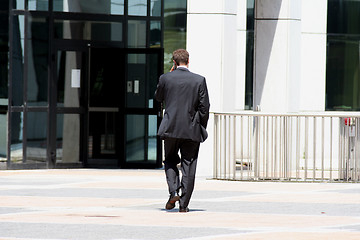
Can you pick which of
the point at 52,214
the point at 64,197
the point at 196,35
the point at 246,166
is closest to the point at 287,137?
the point at 246,166

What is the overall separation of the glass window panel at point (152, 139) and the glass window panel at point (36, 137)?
6.25ft

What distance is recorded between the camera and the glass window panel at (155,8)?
1816 centimetres

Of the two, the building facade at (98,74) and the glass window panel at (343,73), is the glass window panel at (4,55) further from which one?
the glass window panel at (343,73)

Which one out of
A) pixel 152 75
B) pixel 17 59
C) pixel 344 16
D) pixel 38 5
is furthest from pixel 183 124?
pixel 344 16

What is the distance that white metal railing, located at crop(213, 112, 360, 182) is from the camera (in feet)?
49.1

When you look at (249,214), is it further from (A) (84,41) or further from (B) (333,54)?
(B) (333,54)

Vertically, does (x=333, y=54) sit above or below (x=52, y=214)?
above

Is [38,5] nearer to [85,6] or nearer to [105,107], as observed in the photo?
[85,6]

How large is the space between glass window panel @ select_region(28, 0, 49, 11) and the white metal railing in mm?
4050

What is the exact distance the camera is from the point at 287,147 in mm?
15055

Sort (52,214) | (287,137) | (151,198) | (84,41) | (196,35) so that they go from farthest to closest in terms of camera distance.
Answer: (84,41), (196,35), (287,137), (151,198), (52,214)

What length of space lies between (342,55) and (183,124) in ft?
34.7

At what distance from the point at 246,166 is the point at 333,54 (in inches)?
237

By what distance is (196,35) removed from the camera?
1641cm
